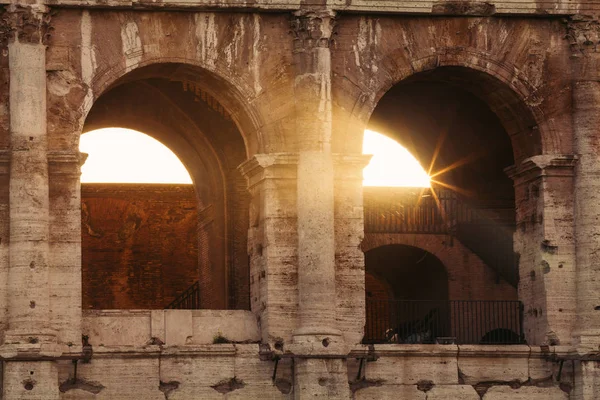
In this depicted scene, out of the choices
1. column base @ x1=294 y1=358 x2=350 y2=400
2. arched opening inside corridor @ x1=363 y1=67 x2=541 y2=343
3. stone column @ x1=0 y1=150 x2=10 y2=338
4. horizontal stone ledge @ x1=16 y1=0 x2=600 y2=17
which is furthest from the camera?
arched opening inside corridor @ x1=363 y1=67 x2=541 y2=343

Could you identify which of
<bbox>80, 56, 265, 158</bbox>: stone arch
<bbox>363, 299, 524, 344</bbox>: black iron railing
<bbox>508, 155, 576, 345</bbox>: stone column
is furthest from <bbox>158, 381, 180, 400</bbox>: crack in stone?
<bbox>508, 155, 576, 345</bbox>: stone column

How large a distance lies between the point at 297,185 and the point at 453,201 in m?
5.74

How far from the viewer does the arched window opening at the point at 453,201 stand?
2975 centimetres

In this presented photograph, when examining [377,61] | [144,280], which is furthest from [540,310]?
[144,280]

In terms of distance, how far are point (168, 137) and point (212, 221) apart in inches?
54.7

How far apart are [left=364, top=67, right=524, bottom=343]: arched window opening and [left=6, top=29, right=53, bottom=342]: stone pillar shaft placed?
20.5 ft

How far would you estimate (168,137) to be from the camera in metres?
30.0

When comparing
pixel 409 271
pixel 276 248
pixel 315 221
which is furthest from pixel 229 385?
pixel 409 271

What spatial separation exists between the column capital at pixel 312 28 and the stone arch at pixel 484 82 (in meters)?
0.85

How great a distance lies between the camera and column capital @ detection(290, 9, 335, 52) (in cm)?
2573

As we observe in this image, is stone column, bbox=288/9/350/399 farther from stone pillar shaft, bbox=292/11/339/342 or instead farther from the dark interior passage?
the dark interior passage

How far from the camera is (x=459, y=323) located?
29797 millimetres

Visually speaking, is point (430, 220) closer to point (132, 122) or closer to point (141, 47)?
point (132, 122)

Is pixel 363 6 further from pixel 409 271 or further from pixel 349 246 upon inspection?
pixel 409 271
